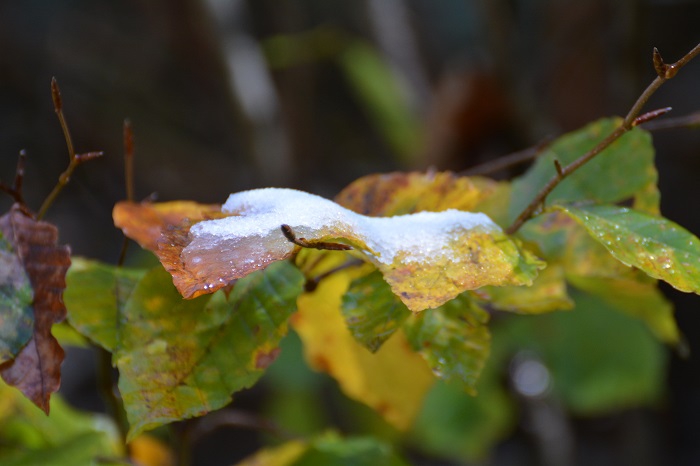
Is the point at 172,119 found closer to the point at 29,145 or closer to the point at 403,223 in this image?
the point at 29,145

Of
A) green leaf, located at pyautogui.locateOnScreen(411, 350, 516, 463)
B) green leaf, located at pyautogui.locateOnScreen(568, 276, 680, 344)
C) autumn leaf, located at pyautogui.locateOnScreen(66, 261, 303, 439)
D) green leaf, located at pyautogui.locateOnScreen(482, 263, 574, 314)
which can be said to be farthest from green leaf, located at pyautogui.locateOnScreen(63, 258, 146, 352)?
green leaf, located at pyautogui.locateOnScreen(411, 350, 516, 463)

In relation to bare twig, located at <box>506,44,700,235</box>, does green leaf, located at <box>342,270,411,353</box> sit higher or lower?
lower

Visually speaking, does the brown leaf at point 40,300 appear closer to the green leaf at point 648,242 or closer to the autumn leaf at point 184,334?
the autumn leaf at point 184,334

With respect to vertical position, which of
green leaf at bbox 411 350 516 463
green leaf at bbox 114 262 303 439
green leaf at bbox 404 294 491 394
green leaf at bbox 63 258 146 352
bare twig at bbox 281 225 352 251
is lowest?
green leaf at bbox 411 350 516 463

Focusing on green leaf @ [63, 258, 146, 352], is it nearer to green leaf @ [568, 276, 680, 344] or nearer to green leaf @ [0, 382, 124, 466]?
green leaf @ [0, 382, 124, 466]

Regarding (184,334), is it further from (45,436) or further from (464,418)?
(464,418)

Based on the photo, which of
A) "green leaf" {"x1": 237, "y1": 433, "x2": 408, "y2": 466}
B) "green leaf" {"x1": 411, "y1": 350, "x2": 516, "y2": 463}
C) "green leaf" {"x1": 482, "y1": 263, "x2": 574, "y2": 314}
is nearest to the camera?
"green leaf" {"x1": 482, "y1": 263, "x2": 574, "y2": 314}

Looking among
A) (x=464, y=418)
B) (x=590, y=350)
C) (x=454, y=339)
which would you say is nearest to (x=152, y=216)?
(x=454, y=339)
